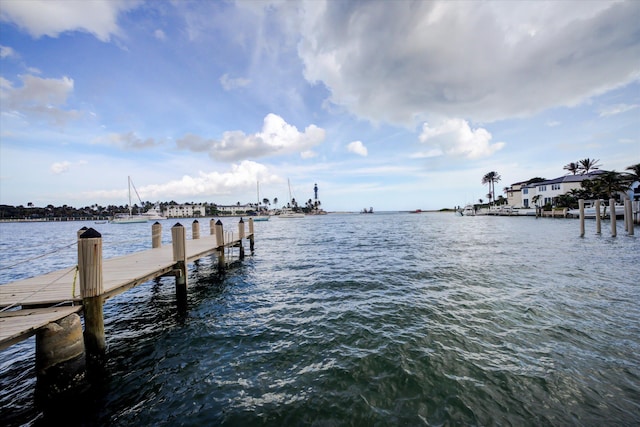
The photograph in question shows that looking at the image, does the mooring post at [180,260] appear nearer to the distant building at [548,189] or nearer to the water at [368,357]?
the water at [368,357]

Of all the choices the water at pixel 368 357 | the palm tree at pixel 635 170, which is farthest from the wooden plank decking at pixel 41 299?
the palm tree at pixel 635 170

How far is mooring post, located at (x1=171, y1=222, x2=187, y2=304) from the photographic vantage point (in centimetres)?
1043

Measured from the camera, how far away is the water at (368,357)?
4.86 meters

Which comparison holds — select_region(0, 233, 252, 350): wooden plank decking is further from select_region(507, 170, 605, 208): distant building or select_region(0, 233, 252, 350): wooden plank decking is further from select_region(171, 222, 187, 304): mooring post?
select_region(507, 170, 605, 208): distant building

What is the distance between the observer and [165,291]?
1316 centimetres

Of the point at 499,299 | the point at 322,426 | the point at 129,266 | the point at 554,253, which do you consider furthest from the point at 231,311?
the point at 554,253

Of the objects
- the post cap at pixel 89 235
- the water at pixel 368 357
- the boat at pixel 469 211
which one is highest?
the post cap at pixel 89 235

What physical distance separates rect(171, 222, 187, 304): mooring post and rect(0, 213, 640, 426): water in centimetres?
79

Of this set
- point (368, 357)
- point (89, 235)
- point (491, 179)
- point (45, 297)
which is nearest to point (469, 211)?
point (491, 179)

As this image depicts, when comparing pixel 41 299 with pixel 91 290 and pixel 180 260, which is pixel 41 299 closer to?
pixel 91 290

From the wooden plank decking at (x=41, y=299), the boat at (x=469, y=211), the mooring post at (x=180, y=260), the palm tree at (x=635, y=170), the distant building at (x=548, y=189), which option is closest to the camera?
the wooden plank decking at (x=41, y=299)

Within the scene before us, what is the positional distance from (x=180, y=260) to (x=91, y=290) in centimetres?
475

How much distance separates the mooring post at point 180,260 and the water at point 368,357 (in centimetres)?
79

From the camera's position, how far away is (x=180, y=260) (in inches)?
425
